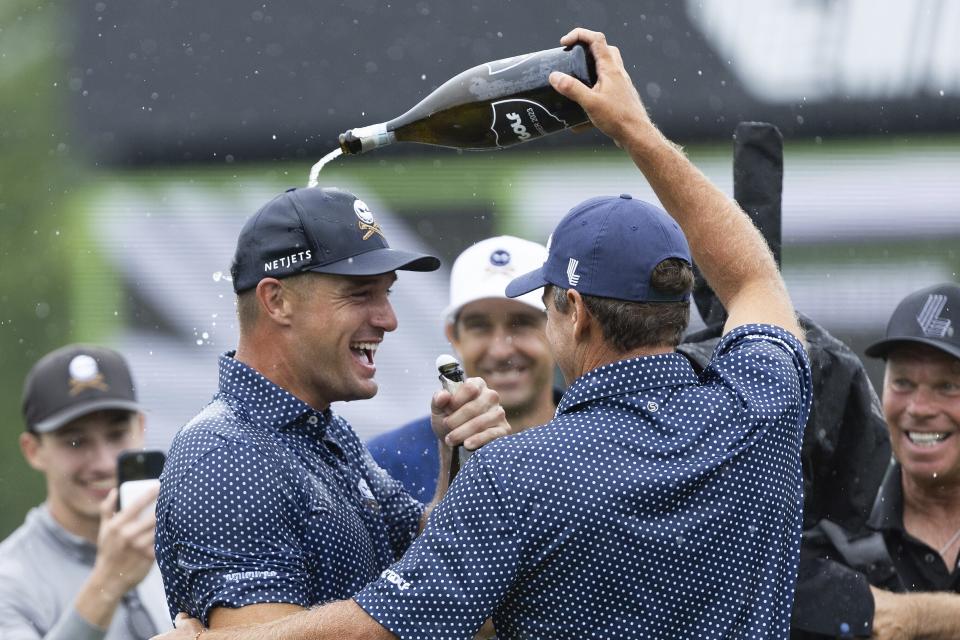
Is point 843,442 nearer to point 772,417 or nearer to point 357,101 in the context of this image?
point 772,417

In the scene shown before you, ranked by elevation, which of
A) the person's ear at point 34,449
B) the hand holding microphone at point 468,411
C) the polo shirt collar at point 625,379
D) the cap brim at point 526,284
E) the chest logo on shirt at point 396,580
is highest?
the cap brim at point 526,284

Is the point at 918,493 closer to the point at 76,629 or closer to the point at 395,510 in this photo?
the point at 395,510

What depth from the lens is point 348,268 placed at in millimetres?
3037

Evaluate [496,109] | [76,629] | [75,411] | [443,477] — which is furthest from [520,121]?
[75,411]

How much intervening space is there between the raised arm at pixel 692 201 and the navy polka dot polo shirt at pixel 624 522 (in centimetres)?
29

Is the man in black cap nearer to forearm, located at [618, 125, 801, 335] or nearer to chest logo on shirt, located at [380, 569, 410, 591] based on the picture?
chest logo on shirt, located at [380, 569, 410, 591]

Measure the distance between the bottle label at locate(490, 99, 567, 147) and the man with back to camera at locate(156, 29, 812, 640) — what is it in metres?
0.17

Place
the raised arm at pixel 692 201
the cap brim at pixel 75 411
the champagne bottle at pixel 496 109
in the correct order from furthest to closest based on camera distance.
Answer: the cap brim at pixel 75 411 → the champagne bottle at pixel 496 109 → the raised arm at pixel 692 201

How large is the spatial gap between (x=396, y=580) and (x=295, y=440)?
0.63 m

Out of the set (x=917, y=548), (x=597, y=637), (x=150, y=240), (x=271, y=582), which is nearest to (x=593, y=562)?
(x=597, y=637)

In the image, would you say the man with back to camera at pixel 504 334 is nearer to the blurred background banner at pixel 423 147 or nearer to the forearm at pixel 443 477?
the forearm at pixel 443 477

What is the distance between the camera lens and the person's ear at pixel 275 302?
306 cm

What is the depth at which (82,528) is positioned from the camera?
195 inches

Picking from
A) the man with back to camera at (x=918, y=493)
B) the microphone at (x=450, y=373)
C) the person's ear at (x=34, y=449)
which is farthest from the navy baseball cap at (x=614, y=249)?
the person's ear at (x=34, y=449)
